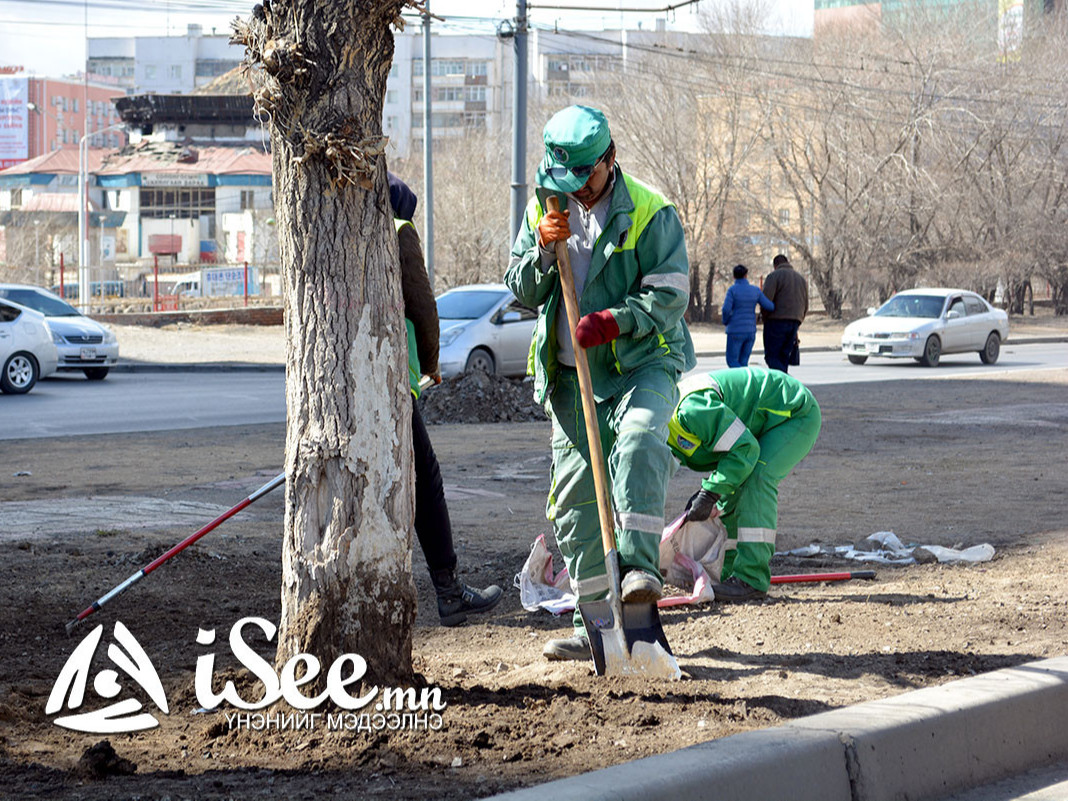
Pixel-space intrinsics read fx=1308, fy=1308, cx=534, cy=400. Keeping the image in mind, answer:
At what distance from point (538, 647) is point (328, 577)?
1.27 metres

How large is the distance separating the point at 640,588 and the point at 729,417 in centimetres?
170

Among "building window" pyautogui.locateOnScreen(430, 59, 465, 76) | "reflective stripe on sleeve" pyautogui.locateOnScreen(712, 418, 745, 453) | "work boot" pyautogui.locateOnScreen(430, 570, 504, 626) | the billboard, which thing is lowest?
"work boot" pyautogui.locateOnScreen(430, 570, 504, 626)

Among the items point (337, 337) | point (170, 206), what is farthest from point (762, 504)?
point (170, 206)

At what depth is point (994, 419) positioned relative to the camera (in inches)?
546

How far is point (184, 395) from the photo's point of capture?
18281 millimetres

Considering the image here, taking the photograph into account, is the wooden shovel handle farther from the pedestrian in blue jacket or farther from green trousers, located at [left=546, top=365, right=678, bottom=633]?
the pedestrian in blue jacket

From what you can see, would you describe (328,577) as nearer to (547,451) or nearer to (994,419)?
(547,451)

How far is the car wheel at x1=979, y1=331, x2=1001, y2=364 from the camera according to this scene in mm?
25516

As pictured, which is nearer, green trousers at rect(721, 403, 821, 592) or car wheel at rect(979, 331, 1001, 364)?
green trousers at rect(721, 403, 821, 592)

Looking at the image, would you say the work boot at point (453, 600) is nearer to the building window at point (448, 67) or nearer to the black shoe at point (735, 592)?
the black shoe at point (735, 592)

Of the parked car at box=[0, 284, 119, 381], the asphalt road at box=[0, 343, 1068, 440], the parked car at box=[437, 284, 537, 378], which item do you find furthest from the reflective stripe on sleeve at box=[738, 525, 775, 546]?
the parked car at box=[0, 284, 119, 381]

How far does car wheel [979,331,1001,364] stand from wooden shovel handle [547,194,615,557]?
23081mm

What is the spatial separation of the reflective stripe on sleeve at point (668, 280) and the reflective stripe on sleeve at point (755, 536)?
160cm

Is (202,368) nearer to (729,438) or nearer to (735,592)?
(729,438)
